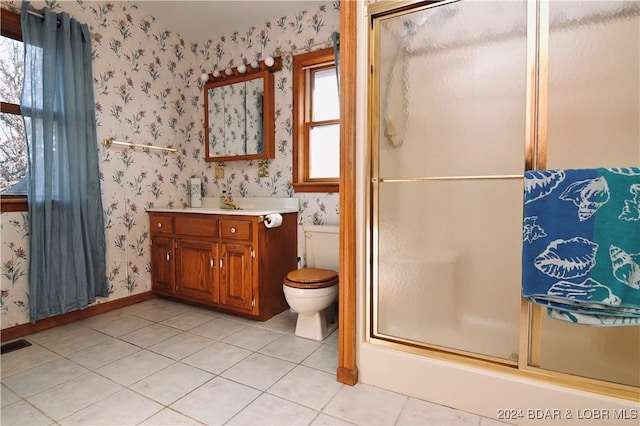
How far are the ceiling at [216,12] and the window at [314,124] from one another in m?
0.41

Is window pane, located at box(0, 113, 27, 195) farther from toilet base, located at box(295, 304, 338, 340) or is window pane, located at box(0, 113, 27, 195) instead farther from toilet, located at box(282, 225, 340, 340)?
toilet base, located at box(295, 304, 338, 340)

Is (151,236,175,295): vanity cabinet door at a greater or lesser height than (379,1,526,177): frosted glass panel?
lesser

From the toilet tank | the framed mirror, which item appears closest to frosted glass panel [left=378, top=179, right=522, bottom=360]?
the toilet tank

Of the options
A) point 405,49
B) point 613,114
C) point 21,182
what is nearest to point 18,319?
point 21,182

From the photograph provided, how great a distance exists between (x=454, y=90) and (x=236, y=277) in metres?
1.90

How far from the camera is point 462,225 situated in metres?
1.51

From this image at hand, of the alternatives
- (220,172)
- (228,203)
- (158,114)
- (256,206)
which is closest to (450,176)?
(256,206)

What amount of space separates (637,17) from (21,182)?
11.1ft

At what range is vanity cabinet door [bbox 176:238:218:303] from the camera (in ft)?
8.62

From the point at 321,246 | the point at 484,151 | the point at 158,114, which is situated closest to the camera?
the point at 484,151

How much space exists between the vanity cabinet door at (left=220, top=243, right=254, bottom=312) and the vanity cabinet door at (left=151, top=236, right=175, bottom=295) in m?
0.59

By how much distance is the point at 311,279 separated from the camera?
2.18m

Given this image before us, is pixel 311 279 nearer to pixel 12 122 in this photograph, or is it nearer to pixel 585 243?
pixel 585 243

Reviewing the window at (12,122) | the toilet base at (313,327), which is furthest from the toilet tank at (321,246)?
the window at (12,122)
